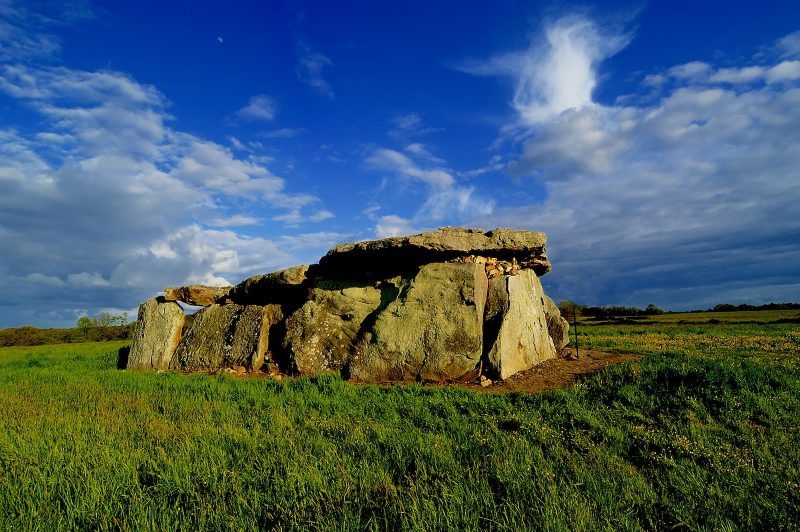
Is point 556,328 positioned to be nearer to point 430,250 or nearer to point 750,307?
point 430,250

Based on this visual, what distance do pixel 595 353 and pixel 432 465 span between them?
11.9 meters

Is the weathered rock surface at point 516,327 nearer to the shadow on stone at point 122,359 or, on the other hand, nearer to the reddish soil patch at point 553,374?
the reddish soil patch at point 553,374

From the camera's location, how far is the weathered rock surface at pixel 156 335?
16.2 meters

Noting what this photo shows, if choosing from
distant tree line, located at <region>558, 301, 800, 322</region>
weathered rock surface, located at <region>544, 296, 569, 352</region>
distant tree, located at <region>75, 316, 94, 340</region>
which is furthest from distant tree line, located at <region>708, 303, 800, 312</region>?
distant tree, located at <region>75, 316, 94, 340</region>

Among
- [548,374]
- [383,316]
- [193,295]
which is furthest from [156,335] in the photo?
[548,374]

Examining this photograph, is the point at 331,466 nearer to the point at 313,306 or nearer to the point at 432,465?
the point at 432,465

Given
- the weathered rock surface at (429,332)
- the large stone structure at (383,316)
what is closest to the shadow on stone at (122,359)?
the large stone structure at (383,316)

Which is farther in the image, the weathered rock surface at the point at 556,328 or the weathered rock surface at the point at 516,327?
the weathered rock surface at the point at 556,328

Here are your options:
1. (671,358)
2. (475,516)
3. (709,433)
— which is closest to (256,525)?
(475,516)

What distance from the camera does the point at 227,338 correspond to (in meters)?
15.8

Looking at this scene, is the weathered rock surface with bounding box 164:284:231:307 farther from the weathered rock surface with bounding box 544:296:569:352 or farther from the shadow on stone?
the weathered rock surface with bounding box 544:296:569:352

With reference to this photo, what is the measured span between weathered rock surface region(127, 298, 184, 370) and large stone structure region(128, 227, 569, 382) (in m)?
0.04

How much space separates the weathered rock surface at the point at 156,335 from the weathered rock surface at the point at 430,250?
646 centimetres

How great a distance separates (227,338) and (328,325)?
419 centimetres
